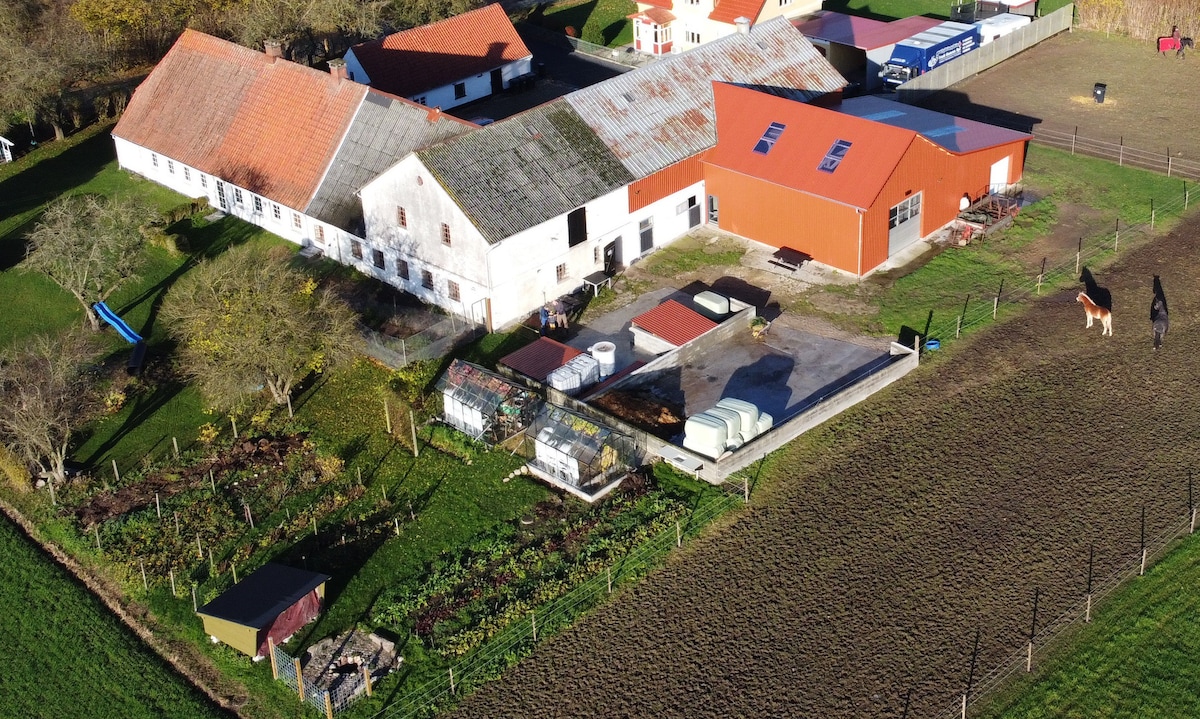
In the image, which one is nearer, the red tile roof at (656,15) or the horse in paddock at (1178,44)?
the horse in paddock at (1178,44)

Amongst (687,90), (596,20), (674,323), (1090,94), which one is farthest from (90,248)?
(1090,94)

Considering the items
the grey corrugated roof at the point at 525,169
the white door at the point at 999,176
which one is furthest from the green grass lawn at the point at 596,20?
the white door at the point at 999,176

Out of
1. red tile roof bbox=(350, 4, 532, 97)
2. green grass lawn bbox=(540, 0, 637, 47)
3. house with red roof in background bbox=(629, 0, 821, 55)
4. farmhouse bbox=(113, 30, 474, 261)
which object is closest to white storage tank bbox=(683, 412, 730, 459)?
farmhouse bbox=(113, 30, 474, 261)

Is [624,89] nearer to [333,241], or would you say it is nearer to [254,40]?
[333,241]

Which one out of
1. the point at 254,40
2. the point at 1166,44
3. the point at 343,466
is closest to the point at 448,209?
the point at 343,466

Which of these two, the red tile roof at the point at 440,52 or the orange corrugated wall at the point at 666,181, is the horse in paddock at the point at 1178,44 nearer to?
the orange corrugated wall at the point at 666,181

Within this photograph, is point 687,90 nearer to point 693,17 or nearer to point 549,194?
point 549,194

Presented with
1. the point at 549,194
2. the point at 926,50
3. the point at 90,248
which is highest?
the point at 926,50
